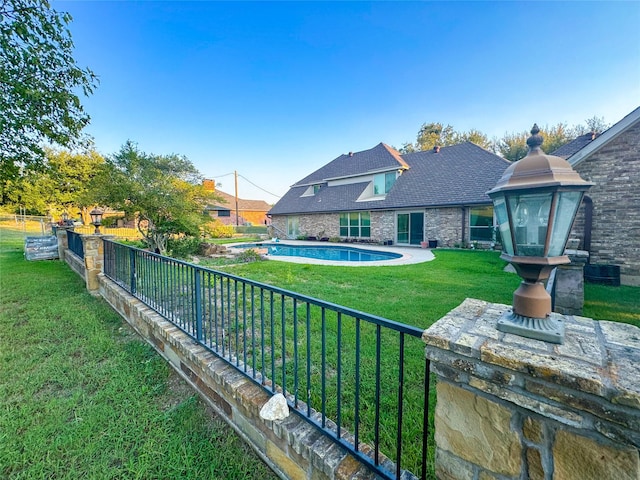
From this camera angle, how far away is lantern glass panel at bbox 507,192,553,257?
1102 mm

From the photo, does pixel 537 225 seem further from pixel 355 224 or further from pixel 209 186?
pixel 355 224

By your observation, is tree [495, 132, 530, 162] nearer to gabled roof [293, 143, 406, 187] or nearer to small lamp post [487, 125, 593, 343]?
gabled roof [293, 143, 406, 187]

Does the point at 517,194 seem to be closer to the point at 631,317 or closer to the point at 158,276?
the point at 158,276

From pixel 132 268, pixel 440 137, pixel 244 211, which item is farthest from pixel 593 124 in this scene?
pixel 244 211

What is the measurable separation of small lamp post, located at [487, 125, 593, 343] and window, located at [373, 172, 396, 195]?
16601 mm

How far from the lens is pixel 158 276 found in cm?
372

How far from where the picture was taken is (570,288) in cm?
410

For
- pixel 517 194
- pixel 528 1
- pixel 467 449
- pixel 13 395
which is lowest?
pixel 13 395

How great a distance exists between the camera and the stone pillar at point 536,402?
78cm

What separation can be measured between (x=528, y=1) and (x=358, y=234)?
1245 cm

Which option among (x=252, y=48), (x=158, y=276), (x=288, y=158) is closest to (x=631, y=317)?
(x=158, y=276)

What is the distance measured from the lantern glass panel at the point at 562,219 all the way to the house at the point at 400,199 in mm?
12774

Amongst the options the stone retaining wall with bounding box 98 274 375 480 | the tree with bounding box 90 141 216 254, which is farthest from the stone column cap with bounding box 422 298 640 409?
the tree with bounding box 90 141 216 254

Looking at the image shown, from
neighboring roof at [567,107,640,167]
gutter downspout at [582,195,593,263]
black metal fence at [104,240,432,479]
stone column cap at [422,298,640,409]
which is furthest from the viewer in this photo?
gutter downspout at [582,195,593,263]
